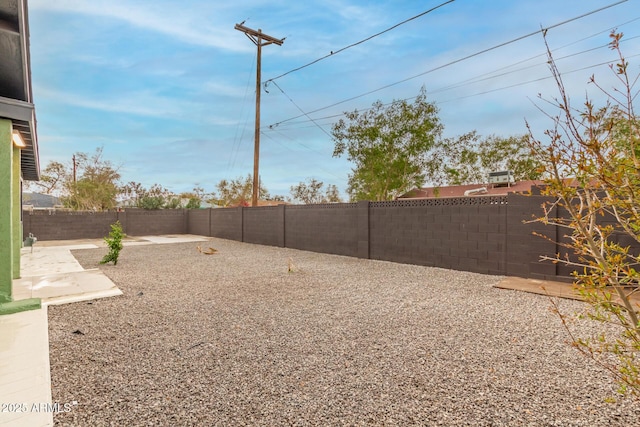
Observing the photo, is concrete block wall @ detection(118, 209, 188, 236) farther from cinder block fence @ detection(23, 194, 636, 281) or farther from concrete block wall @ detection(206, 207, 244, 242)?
cinder block fence @ detection(23, 194, 636, 281)

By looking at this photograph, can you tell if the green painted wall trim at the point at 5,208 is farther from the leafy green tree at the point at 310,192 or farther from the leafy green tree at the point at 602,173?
the leafy green tree at the point at 310,192

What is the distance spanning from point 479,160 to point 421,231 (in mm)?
14137

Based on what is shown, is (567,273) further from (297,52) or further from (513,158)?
(513,158)

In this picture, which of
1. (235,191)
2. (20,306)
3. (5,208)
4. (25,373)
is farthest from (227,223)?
(235,191)

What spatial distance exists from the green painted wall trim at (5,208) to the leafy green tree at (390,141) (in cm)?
1245

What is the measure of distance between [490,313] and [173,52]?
44.2 feet

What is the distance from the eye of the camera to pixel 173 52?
39.5ft

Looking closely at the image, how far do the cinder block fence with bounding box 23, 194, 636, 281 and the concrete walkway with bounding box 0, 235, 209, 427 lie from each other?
6.06 metres

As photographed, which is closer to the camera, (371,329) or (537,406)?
(537,406)

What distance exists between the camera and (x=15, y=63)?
3.99 metres

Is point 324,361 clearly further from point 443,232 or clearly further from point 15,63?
point 443,232

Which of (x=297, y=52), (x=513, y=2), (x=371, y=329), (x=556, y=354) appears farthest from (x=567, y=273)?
(x=297, y=52)

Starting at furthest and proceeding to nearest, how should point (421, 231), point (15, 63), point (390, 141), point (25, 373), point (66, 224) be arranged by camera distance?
point (66, 224), point (390, 141), point (421, 231), point (15, 63), point (25, 373)

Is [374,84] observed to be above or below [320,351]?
above
